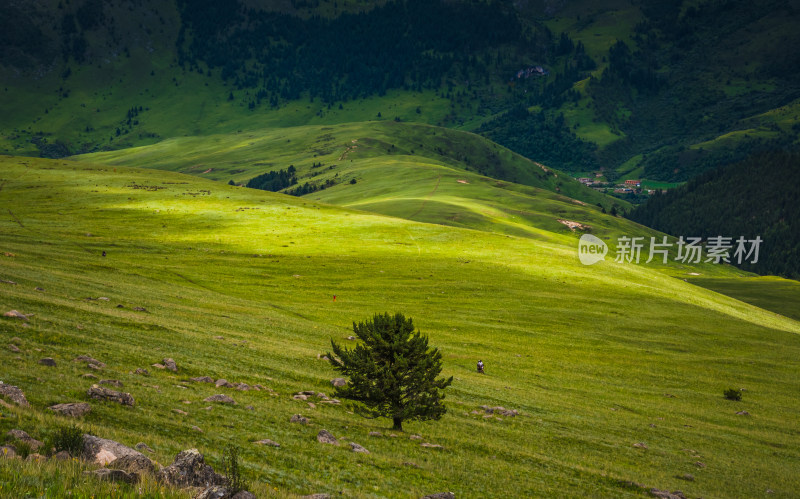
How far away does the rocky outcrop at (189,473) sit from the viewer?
1322 cm

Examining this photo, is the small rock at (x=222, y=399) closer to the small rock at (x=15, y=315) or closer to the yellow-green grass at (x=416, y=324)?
the yellow-green grass at (x=416, y=324)

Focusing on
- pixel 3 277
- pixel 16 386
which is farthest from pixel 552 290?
pixel 16 386

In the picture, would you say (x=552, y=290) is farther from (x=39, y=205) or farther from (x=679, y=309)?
(x=39, y=205)

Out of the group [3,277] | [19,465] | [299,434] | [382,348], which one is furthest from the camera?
[3,277]

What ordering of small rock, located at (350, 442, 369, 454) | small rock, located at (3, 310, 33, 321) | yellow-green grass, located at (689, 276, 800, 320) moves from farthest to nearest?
yellow-green grass, located at (689, 276, 800, 320) < small rock, located at (3, 310, 33, 321) < small rock, located at (350, 442, 369, 454)

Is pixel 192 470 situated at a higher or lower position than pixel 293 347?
higher

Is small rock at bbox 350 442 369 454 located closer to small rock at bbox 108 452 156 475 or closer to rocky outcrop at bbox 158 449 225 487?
rocky outcrop at bbox 158 449 225 487

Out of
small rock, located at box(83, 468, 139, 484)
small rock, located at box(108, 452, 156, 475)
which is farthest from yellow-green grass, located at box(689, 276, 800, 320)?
small rock, located at box(83, 468, 139, 484)

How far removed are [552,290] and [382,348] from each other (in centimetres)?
7286

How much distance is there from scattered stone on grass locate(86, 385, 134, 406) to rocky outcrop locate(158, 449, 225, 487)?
30.1ft

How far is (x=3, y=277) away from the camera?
42.9 m

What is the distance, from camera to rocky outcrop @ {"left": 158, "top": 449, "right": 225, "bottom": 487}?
13.2 meters

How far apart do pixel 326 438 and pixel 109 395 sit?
28.3 feet

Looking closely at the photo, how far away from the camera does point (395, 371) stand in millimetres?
29125
